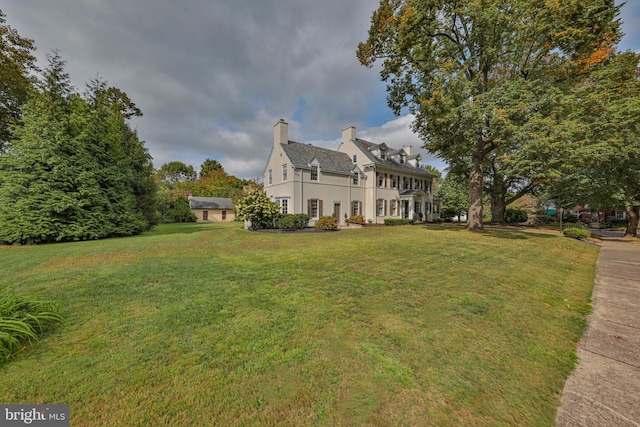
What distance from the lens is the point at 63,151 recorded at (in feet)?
41.3

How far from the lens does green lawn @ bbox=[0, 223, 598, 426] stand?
205cm

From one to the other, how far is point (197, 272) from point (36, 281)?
3.37m

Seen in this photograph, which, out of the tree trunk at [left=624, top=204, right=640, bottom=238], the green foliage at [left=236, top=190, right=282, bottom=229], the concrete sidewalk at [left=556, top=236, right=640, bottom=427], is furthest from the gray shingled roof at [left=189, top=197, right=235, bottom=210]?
the tree trunk at [left=624, top=204, right=640, bottom=238]

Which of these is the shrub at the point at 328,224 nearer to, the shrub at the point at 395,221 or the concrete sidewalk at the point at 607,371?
the shrub at the point at 395,221

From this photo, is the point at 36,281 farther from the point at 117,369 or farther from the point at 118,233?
the point at 118,233

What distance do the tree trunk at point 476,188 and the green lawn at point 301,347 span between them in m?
9.40

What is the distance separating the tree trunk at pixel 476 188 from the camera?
1441 cm

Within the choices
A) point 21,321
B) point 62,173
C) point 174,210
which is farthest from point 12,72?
point 21,321

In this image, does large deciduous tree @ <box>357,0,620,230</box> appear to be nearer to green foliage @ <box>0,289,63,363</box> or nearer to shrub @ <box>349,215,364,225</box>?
shrub @ <box>349,215,364,225</box>

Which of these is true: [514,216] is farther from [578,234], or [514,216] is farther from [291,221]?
[291,221]

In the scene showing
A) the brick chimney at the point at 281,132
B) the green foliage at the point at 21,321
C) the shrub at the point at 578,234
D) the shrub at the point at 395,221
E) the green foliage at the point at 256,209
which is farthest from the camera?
the shrub at the point at 395,221

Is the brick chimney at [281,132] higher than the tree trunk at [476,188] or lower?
higher

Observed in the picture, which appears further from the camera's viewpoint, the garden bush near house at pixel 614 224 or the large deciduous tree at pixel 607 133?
the garden bush near house at pixel 614 224

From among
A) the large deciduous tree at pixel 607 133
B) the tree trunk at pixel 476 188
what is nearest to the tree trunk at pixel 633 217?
the large deciduous tree at pixel 607 133
